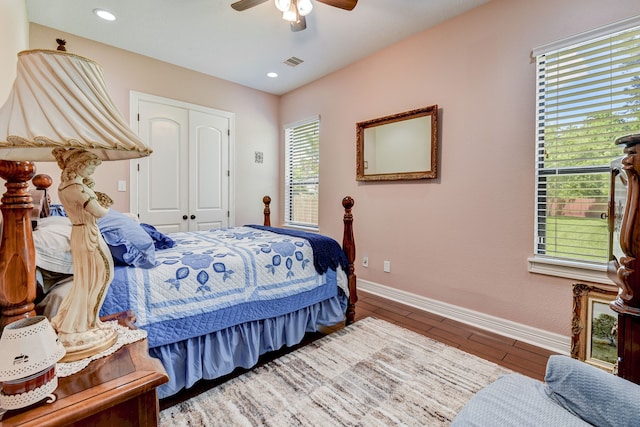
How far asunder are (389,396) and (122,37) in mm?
4017

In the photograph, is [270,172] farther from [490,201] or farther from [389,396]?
[389,396]

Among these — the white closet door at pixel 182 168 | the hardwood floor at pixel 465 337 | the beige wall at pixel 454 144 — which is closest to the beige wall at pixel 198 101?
the beige wall at pixel 454 144

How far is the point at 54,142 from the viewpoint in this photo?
74 centimetres

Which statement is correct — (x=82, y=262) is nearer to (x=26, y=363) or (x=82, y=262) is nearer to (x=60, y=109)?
(x=26, y=363)

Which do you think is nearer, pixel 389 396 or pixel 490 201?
pixel 389 396

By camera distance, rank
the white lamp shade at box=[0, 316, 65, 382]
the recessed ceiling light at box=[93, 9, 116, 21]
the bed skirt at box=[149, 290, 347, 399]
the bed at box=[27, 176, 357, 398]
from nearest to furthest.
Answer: the white lamp shade at box=[0, 316, 65, 382] < the bed at box=[27, 176, 357, 398] < the bed skirt at box=[149, 290, 347, 399] < the recessed ceiling light at box=[93, 9, 116, 21]

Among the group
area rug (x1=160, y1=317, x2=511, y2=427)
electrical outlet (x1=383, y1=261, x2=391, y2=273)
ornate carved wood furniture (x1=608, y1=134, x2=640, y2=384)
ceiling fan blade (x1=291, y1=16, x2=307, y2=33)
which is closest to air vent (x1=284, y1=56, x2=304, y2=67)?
ceiling fan blade (x1=291, y1=16, x2=307, y2=33)

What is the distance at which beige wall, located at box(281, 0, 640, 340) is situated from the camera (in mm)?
2277

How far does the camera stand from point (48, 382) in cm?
70

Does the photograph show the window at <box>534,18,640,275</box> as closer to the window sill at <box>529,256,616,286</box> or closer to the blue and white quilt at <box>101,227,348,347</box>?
the window sill at <box>529,256,616,286</box>

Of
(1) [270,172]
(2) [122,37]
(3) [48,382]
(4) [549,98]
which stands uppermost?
(2) [122,37]

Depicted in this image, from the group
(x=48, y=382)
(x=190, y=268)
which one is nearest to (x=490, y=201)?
(x=190, y=268)

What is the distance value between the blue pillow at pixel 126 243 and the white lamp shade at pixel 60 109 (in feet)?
2.68

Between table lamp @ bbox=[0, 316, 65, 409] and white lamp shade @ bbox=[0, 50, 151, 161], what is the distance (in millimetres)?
443
